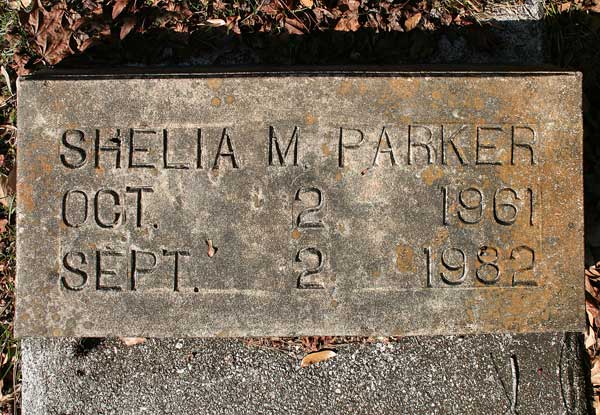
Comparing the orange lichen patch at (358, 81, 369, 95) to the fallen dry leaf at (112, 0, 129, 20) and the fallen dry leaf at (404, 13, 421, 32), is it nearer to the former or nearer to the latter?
the fallen dry leaf at (404, 13, 421, 32)

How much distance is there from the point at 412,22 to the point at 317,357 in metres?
1.93

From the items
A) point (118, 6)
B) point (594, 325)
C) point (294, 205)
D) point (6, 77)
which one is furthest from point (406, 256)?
point (6, 77)

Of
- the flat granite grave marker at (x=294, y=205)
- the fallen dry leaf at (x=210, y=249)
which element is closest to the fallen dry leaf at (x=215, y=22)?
the flat granite grave marker at (x=294, y=205)

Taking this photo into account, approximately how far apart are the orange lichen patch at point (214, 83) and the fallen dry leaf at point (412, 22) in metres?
1.18

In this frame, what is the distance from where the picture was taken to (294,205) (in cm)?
254

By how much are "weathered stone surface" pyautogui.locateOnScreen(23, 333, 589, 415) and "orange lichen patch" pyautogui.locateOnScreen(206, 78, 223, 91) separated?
1370 millimetres

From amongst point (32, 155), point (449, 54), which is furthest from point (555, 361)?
point (32, 155)

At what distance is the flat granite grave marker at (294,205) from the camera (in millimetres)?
2531

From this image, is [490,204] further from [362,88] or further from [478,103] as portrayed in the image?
[362,88]

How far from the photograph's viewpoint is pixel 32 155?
8.36 ft

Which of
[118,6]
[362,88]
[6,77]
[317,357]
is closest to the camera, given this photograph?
[362,88]

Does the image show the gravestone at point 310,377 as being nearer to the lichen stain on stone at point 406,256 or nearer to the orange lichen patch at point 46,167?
the lichen stain on stone at point 406,256

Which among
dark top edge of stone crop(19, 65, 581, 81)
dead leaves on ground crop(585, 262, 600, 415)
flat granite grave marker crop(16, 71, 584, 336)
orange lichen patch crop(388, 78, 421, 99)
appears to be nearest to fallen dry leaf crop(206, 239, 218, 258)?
flat granite grave marker crop(16, 71, 584, 336)

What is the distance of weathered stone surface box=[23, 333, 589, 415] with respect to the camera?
294cm
